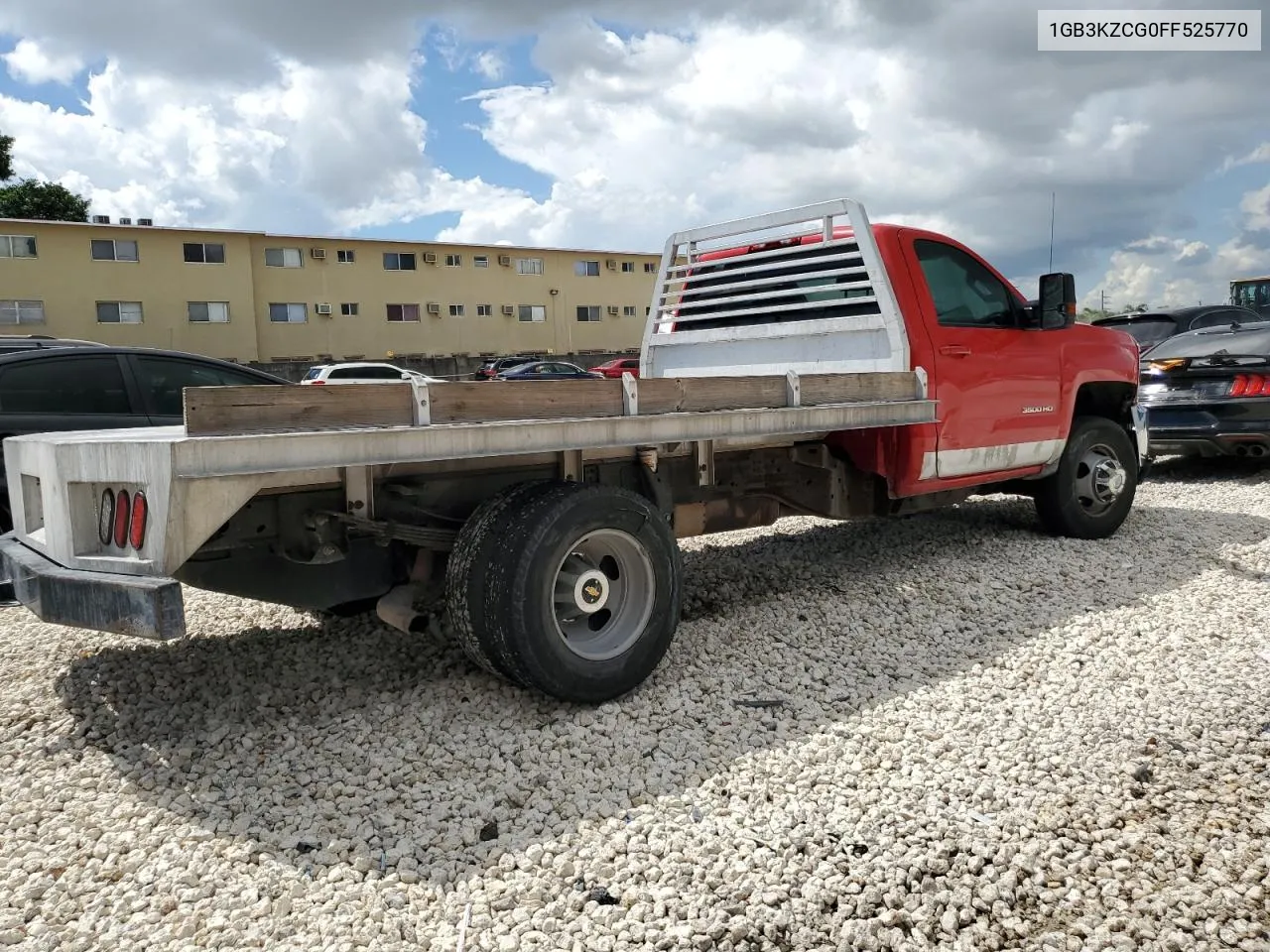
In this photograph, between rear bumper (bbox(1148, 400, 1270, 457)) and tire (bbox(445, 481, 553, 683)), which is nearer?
tire (bbox(445, 481, 553, 683))

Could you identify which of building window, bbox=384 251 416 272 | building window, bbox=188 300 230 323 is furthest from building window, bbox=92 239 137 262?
building window, bbox=384 251 416 272

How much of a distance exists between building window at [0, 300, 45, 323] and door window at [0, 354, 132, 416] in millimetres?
31065

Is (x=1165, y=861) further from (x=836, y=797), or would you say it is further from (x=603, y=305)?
(x=603, y=305)

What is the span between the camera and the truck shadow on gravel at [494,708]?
2910 millimetres

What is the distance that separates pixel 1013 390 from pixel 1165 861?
11.7 feet

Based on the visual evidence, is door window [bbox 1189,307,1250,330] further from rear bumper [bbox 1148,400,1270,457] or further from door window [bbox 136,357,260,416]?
door window [bbox 136,357,260,416]

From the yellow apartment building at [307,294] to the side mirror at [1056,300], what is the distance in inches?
1310

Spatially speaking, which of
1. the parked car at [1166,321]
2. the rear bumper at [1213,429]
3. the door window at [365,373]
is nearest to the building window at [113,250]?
the door window at [365,373]

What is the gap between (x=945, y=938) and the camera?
232 centimetres

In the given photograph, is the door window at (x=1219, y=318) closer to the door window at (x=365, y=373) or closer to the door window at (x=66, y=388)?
the door window at (x=66, y=388)

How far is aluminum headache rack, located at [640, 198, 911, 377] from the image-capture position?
17.0ft

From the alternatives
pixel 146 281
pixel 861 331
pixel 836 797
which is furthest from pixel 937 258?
pixel 146 281

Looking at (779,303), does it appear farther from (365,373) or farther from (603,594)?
(365,373)

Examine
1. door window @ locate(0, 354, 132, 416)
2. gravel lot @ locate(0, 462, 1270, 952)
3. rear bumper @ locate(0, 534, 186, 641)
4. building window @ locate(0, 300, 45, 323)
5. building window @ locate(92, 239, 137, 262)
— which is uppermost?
building window @ locate(92, 239, 137, 262)
